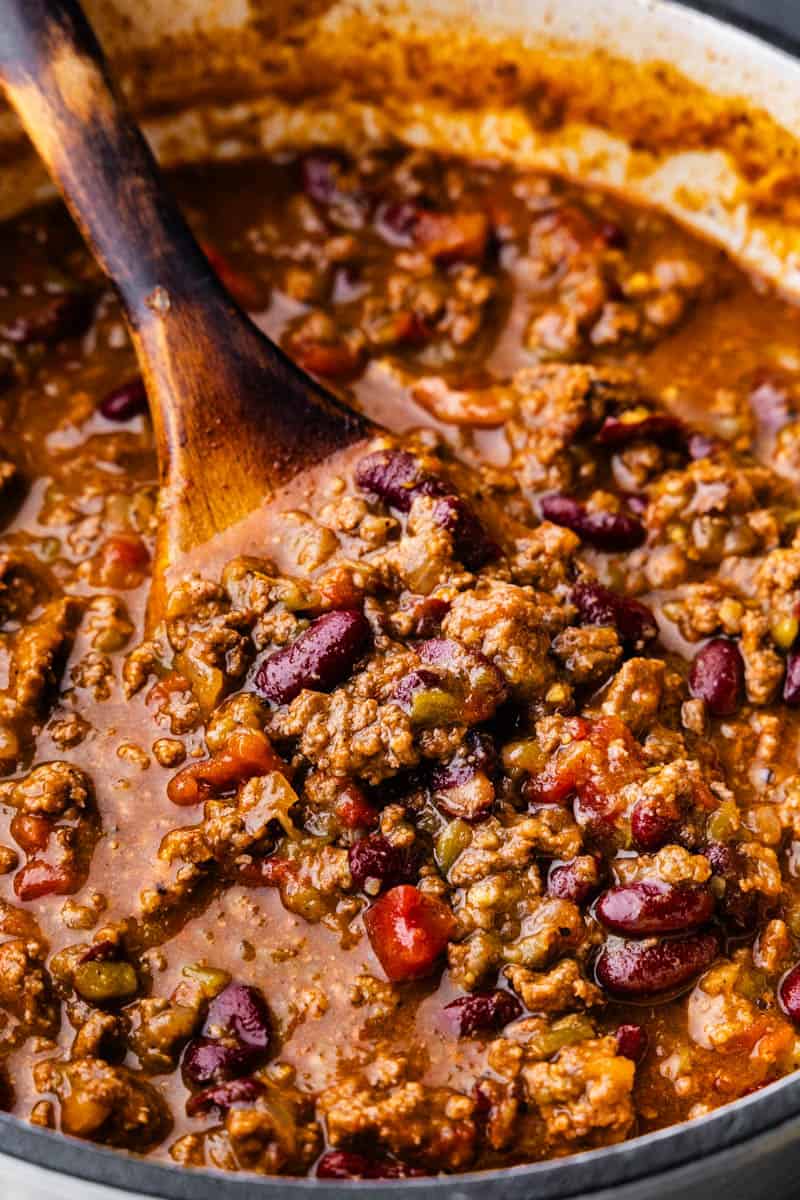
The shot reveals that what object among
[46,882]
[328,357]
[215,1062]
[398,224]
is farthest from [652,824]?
[398,224]

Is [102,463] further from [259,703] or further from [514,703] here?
[514,703]

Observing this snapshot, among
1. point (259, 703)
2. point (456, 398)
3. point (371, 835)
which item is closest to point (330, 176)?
point (456, 398)

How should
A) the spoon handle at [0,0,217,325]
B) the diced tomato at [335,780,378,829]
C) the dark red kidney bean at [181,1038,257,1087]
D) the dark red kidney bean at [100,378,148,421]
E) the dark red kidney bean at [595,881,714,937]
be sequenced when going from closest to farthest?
the dark red kidney bean at [181,1038,257,1087] → the dark red kidney bean at [595,881,714,937] → the diced tomato at [335,780,378,829] → the spoon handle at [0,0,217,325] → the dark red kidney bean at [100,378,148,421]

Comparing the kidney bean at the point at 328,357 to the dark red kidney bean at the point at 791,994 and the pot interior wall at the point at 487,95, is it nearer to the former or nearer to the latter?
the pot interior wall at the point at 487,95

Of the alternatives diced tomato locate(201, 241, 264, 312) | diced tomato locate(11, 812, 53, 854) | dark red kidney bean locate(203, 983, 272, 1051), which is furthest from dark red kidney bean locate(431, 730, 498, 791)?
diced tomato locate(201, 241, 264, 312)

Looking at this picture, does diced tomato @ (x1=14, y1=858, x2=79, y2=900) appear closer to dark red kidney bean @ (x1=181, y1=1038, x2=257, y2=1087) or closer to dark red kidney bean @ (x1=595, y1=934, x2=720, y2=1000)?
dark red kidney bean @ (x1=181, y1=1038, x2=257, y2=1087)

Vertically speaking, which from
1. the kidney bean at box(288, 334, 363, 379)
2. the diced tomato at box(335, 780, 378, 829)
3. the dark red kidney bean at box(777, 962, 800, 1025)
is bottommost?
the dark red kidney bean at box(777, 962, 800, 1025)

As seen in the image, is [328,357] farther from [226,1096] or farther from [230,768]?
[226,1096]
